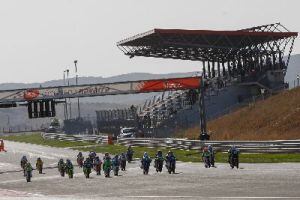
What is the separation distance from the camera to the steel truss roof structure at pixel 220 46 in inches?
2672

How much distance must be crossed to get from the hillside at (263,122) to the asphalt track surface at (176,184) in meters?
15.0

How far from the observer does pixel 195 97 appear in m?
70.4

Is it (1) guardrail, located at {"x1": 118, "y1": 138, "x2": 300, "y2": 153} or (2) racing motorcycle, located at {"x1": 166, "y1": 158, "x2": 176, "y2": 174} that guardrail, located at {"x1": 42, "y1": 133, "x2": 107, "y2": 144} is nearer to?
(1) guardrail, located at {"x1": 118, "y1": 138, "x2": 300, "y2": 153}

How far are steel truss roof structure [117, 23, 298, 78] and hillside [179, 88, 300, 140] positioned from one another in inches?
402

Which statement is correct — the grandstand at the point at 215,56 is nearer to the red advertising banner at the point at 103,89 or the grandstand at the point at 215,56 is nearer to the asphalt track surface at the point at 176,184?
Result: the red advertising banner at the point at 103,89

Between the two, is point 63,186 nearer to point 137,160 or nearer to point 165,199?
point 165,199

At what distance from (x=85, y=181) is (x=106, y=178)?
1439mm

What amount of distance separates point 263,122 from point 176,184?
30057mm

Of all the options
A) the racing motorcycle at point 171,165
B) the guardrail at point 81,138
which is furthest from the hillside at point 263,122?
the racing motorcycle at point 171,165

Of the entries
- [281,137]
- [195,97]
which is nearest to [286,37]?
[195,97]

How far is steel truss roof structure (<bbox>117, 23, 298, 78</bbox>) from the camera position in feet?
223

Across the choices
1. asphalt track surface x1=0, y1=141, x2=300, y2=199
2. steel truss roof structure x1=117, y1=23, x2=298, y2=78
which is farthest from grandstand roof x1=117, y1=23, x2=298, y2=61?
asphalt track surface x1=0, y1=141, x2=300, y2=199

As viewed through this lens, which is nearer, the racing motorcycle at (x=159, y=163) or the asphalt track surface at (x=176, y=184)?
the asphalt track surface at (x=176, y=184)

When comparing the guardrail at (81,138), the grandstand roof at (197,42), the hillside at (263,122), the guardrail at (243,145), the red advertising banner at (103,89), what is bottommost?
the guardrail at (243,145)
